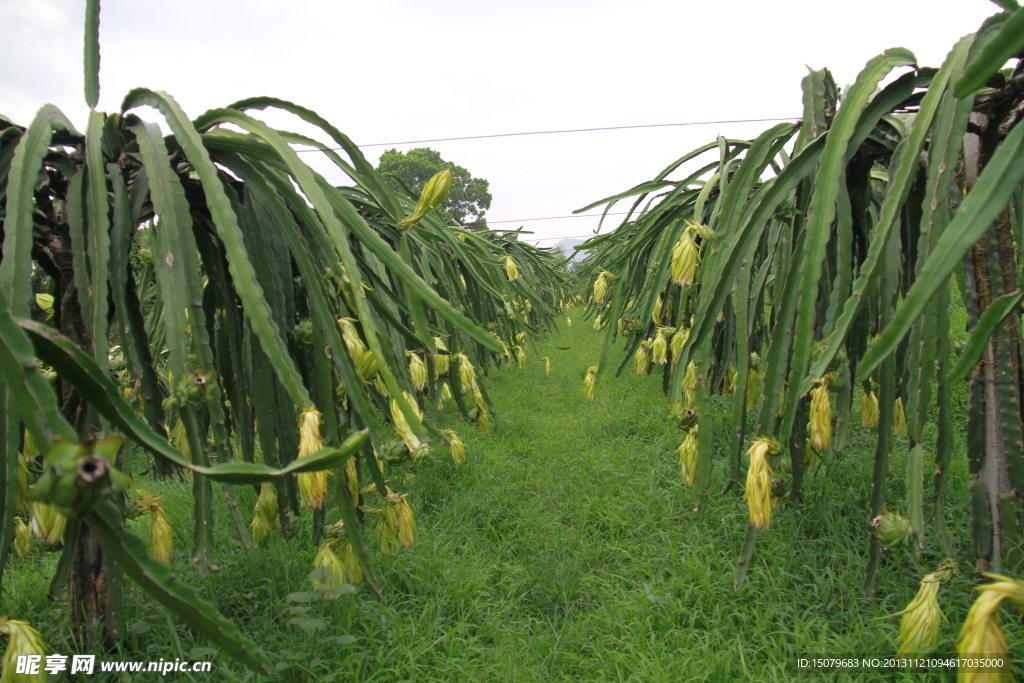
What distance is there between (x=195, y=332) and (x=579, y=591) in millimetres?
1140

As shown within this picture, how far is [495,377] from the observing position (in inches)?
156

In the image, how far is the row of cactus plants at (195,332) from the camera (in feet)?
1.63

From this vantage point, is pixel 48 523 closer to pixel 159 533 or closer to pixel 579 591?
pixel 159 533

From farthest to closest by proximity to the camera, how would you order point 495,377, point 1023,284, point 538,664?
point 495,377 < point 538,664 < point 1023,284

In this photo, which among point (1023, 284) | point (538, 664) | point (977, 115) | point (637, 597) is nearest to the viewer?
point (1023, 284)

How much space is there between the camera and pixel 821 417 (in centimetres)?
87

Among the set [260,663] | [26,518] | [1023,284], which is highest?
[1023,284]

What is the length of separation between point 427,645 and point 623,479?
1.12 metres

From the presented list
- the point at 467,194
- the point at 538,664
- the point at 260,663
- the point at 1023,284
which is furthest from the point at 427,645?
the point at 467,194

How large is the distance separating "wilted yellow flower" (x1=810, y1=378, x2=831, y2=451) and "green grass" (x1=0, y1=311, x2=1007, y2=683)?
1.10 feet

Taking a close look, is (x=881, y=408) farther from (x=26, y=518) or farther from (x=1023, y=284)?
(x=26, y=518)

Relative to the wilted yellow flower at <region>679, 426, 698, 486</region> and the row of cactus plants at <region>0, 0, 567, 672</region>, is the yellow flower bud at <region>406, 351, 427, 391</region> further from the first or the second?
the wilted yellow flower at <region>679, 426, 698, 486</region>

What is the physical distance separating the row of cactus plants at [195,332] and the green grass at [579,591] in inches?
10.7

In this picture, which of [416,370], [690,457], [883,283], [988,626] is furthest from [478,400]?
[988,626]
